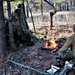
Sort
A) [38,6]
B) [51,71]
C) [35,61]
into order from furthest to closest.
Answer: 1. [38,6]
2. [35,61]
3. [51,71]

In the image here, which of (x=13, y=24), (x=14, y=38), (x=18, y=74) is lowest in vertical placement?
(x=18, y=74)

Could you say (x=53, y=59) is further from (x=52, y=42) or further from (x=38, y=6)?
(x=38, y=6)

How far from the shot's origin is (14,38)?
7.89 meters

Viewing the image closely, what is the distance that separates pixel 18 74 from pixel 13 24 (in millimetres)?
2777

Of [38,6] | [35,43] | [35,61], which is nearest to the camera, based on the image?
[35,61]

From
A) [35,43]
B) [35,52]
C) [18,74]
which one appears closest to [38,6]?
[35,43]

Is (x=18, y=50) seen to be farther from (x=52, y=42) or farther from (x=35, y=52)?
(x=52, y=42)

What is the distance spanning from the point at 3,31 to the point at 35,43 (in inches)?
74.5

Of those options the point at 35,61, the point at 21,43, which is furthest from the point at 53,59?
the point at 21,43

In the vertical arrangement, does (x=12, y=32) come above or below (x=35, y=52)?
above

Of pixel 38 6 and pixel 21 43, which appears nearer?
pixel 21 43

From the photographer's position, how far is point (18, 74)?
18.5 feet

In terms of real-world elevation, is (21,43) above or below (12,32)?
below

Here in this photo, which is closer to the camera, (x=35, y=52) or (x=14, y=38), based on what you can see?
(x=35, y=52)
